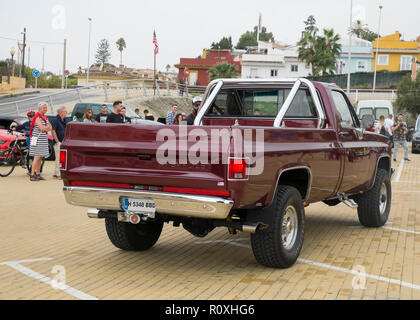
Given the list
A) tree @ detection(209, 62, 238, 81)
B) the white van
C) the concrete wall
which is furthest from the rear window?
tree @ detection(209, 62, 238, 81)

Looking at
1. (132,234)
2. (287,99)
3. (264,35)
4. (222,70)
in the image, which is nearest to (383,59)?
(222,70)

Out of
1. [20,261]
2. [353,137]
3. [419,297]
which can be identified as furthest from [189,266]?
[353,137]

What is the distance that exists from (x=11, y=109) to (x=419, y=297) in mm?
34354

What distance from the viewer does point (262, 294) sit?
18.3 feet

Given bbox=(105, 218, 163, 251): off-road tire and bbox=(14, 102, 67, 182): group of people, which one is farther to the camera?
bbox=(14, 102, 67, 182): group of people

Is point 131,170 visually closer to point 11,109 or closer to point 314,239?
point 314,239

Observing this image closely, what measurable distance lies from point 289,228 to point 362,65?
7897cm

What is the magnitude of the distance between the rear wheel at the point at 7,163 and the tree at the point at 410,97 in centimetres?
3588

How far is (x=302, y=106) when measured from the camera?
7.81m

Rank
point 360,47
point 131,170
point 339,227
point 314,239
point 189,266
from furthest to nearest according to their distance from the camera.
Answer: point 360,47, point 339,227, point 314,239, point 189,266, point 131,170

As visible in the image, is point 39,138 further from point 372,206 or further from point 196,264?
point 196,264

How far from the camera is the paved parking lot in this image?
569cm

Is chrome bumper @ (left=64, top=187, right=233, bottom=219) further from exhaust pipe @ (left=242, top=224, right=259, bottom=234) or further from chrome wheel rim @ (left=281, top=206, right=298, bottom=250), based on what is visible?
chrome wheel rim @ (left=281, top=206, right=298, bottom=250)

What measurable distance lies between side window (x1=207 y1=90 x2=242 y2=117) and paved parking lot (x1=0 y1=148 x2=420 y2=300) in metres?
1.67
